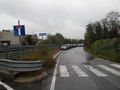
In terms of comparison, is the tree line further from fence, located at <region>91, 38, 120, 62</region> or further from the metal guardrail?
the metal guardrail

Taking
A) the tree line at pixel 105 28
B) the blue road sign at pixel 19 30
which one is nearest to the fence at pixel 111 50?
the blue road sign at pixel 19 30

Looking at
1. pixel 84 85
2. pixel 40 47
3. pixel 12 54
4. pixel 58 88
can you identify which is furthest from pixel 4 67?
pixel 40 47

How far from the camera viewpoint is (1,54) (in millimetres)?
10477

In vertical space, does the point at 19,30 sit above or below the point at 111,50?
above

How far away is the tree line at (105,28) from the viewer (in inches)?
1858

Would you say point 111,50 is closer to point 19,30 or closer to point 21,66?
point 19,30

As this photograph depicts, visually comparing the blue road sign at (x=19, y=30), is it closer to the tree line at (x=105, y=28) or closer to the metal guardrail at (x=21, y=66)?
the metal guardrail at (x=21, y=66)

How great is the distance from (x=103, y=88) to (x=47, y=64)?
223 inches

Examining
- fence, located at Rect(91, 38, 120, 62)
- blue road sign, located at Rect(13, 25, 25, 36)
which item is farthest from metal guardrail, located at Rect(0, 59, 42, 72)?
fence, located at Rect(91, 38, 120, 62)

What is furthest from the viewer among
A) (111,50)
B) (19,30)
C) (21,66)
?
(111,50)

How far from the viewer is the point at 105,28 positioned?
1987 inches

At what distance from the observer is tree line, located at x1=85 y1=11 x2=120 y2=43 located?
4719 cm

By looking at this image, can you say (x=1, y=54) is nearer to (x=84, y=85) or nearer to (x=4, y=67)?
(x=4, y=67)

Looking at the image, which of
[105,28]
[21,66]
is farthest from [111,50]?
[105,28]
